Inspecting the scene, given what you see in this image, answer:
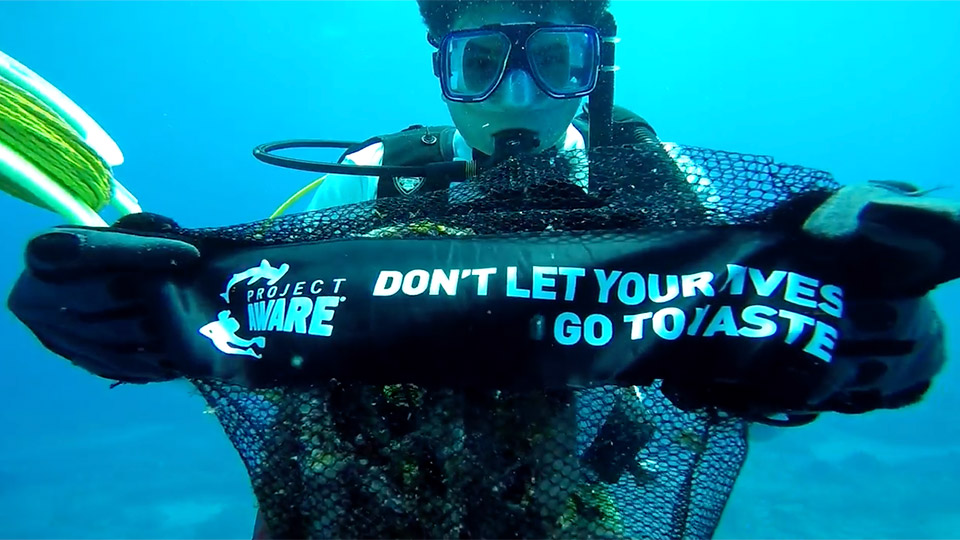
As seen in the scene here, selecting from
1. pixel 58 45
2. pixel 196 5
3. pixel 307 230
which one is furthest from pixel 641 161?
pixel 58 45

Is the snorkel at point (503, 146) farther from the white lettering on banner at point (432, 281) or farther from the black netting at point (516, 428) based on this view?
the white lettering on banner at point (432, 281)

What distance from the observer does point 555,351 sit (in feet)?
3.99

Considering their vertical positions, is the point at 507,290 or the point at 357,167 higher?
the point at 357,167

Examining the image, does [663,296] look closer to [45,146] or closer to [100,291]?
[100,291]

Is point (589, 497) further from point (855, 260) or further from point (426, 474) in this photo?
point (855, 260)

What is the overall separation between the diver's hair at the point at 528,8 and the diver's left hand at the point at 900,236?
1824 millimetres

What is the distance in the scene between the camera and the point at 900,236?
1.14 metres

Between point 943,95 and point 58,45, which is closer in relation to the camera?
point 58,45

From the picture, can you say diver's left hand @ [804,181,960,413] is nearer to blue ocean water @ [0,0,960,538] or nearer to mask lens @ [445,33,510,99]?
mask lens @ [445,33,510,99]

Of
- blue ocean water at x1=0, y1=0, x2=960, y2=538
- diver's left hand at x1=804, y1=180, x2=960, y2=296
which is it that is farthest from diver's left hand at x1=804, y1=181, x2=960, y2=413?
blue ocean water at x1=0, y1=0, x2=960, y2=538

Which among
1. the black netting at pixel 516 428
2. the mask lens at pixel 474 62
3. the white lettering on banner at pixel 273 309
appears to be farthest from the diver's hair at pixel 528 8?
the white lettering on banner at pixel 273 309

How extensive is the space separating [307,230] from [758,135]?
8033 cm

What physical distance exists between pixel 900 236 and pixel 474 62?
1.94 m

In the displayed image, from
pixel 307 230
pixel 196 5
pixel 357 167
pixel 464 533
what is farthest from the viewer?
pixel 196 5
